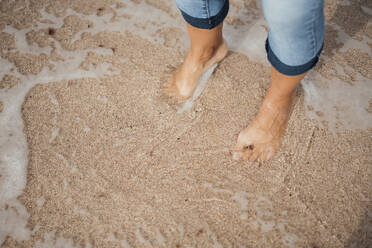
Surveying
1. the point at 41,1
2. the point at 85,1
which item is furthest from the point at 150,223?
the point at 41,1

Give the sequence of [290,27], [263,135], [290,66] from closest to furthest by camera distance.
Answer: [290,27] → [290,66] → [263,135]

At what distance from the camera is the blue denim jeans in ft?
2.00

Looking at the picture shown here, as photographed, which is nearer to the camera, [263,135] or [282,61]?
[282,61]

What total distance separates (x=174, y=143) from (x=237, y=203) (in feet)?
1.06

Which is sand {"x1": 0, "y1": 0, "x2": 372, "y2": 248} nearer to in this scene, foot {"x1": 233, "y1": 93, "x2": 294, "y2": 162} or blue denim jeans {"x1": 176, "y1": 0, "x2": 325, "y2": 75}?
foot {"x1": 233, "y1": 93, "x2": 294, "y2": 162}

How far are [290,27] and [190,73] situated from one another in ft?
1.93

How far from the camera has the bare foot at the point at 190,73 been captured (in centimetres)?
118

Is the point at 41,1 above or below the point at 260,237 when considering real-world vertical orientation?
above

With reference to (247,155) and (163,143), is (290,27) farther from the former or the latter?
(163,143)

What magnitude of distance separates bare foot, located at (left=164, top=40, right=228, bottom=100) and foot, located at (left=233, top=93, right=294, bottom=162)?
1.01 feet

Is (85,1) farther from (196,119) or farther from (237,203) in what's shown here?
(237,203)

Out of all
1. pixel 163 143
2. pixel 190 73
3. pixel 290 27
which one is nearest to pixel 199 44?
pixel 190 73

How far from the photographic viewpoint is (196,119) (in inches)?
45.9

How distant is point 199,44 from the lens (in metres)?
1.12
